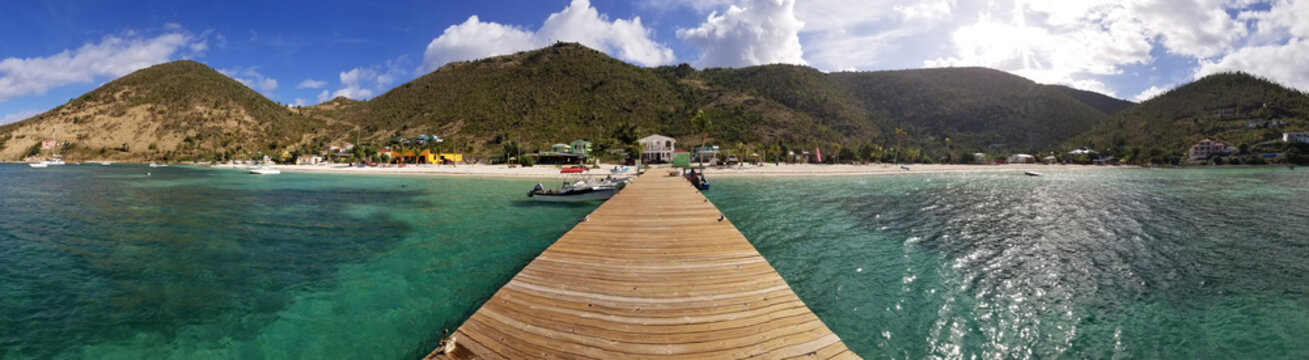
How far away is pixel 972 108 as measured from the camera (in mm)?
141750

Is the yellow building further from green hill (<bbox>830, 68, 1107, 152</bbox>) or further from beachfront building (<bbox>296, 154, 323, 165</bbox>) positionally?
green hill (<bbox>830, 68, 1107, 152</bbox>)

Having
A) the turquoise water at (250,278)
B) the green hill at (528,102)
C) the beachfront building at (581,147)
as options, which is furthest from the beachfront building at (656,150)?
the turquoise water at (250,278)

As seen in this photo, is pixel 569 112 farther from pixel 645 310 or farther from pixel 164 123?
pixel 164 123

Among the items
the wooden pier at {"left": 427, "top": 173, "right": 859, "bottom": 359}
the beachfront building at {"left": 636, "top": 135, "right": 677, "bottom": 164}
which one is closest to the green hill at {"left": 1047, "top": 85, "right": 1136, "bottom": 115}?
the beachfront building at {"left": 636, "top": 135, "right": 677, "bottom": 164}

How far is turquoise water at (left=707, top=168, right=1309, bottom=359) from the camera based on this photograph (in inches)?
301

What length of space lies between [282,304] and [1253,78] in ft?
761

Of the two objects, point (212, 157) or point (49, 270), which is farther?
point (212, 157)

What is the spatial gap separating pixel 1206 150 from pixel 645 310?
510 feet

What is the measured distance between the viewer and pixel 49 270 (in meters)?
11.9

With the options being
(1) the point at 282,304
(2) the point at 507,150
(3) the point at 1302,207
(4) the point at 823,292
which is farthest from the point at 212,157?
(3) the point at 1302,207

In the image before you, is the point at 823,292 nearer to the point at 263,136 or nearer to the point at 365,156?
the point at 365,156

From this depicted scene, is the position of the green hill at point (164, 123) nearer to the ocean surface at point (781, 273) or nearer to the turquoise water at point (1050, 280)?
the ocean surface at point (781, 273)

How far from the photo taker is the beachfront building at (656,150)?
3268 inches

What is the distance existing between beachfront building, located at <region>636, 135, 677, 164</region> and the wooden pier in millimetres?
72414
